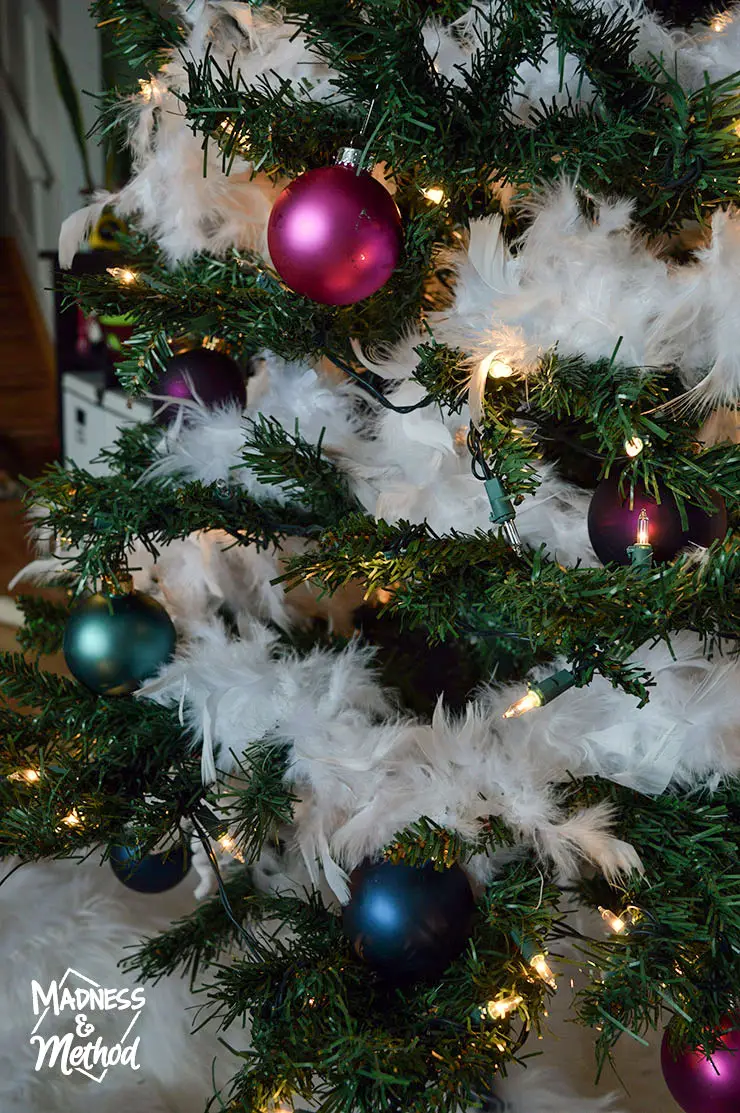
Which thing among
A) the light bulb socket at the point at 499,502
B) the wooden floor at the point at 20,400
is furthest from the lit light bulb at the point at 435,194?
the wooden floor at the point at 20,400

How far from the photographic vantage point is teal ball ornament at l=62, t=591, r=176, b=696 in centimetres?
70

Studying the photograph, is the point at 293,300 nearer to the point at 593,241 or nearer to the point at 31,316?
the point at 593,241

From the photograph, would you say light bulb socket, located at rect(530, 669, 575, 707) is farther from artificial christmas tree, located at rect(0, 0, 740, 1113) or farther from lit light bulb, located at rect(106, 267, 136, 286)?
lit light bulb, located at rect(106, 267, 136, 286)

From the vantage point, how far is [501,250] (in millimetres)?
577

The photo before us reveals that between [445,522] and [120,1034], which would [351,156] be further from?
[120,1034]

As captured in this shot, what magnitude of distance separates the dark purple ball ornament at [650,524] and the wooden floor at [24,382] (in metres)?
2.60

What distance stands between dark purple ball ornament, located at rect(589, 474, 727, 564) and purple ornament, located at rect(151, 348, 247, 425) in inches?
13.1

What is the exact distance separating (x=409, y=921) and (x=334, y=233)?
40 cm

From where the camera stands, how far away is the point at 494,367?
0.57 metres

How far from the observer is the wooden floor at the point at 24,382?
10.4ft

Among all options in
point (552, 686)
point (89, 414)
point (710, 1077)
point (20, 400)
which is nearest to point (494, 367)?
point (552, 686)

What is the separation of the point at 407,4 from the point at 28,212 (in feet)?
14.3

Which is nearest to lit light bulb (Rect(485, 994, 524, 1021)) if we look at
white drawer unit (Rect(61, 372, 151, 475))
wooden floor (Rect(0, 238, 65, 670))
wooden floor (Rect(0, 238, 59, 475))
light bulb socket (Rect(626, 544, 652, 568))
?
light bulb socket (Rect(626, 544, 652, 568))

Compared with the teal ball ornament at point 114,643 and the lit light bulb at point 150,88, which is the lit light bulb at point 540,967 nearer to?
the teal ball ornament at point 114,643
